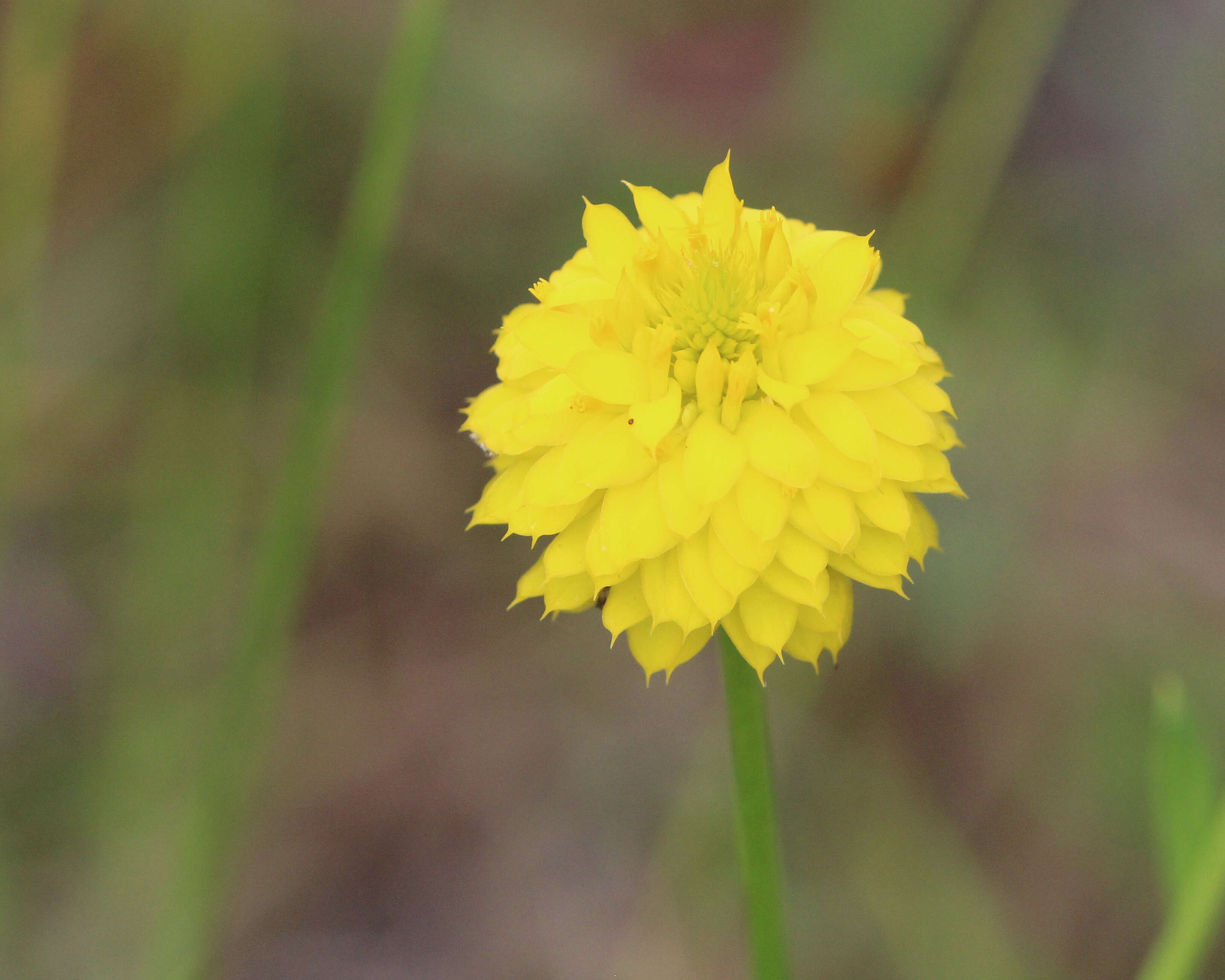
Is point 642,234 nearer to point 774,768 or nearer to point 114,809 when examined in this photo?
point 774,768

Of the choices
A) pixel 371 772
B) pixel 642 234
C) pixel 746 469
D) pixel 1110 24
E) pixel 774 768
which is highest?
pixel 1110 24

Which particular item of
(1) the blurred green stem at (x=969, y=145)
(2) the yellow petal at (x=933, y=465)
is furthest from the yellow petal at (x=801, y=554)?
(1) the blurred green stem at (x=969, y=145)

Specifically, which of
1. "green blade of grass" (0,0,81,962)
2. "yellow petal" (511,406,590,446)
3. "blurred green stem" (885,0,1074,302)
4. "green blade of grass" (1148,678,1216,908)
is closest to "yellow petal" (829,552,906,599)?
"yellow petal" (511,406,590,446)

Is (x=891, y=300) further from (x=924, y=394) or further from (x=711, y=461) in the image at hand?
(x=711, y=461)

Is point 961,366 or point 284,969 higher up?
point 961,366

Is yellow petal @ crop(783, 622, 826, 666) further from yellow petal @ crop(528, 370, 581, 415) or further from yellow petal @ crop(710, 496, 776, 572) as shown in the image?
yellow petal @ crop(528, 370, 581, 415)

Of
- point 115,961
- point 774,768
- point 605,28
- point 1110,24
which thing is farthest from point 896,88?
point 115,961

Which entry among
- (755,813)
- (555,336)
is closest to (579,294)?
(555,336)

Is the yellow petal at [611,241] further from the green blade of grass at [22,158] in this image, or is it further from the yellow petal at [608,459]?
the green blade of grass at [22,158]

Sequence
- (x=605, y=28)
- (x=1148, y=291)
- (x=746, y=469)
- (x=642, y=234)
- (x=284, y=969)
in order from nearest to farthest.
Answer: (x=746, y=469) < (x=642, y=234) < (x=284, y=969) < (x=1148, y=291) < (x=605, y=28)
